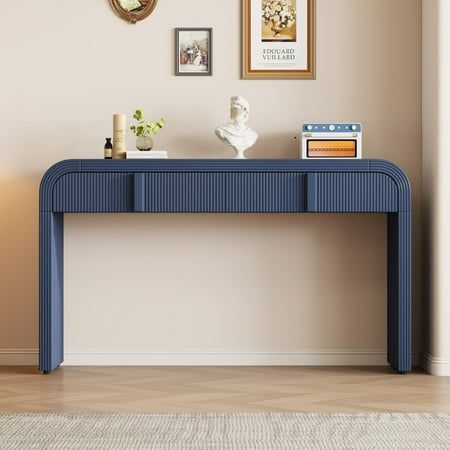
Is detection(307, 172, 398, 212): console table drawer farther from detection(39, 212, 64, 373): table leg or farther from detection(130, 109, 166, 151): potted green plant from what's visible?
detection(39, 212, 64, 373): table leg

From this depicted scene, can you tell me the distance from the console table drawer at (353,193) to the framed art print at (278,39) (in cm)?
71

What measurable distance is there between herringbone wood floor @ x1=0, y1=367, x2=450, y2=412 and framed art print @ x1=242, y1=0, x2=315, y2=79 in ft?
5.14

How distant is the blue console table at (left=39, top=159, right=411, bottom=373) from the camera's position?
424 cm

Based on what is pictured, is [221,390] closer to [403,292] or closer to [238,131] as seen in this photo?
[403,292]

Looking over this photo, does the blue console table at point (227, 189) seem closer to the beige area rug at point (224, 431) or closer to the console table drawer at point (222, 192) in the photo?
the console table drawer at point (222, 192)

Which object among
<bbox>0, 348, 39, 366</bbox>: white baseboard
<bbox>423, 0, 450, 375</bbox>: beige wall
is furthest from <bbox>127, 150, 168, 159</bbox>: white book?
<bbox>423, 0, 450, 375</bbox>: beige wall

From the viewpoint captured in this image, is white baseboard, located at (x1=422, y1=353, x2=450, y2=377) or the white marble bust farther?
the white marble bust

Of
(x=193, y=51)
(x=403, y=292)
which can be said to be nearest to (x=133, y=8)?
(x=193, y=51)

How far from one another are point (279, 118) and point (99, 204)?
1.09m

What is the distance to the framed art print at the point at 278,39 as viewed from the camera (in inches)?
183

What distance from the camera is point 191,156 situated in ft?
15.3

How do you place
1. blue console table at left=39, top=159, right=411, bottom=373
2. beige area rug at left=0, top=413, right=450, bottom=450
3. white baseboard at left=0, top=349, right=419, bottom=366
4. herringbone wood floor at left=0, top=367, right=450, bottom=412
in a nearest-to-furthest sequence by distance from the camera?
1. beige area rug at left=0, top=413, right=450, bottom=450
2. herringbone wood floor at left=0, top=367, right=450, bottom=412
3. blue console table at left=39, top=159, right=411, bottom=373
4. white baseboard at left=0, top=349, right=419, bottom=366

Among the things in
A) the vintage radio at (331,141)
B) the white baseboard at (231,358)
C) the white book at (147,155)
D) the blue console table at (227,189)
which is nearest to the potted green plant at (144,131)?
the white book at (147,155)

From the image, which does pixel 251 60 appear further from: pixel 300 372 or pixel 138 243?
pixel 300 372
